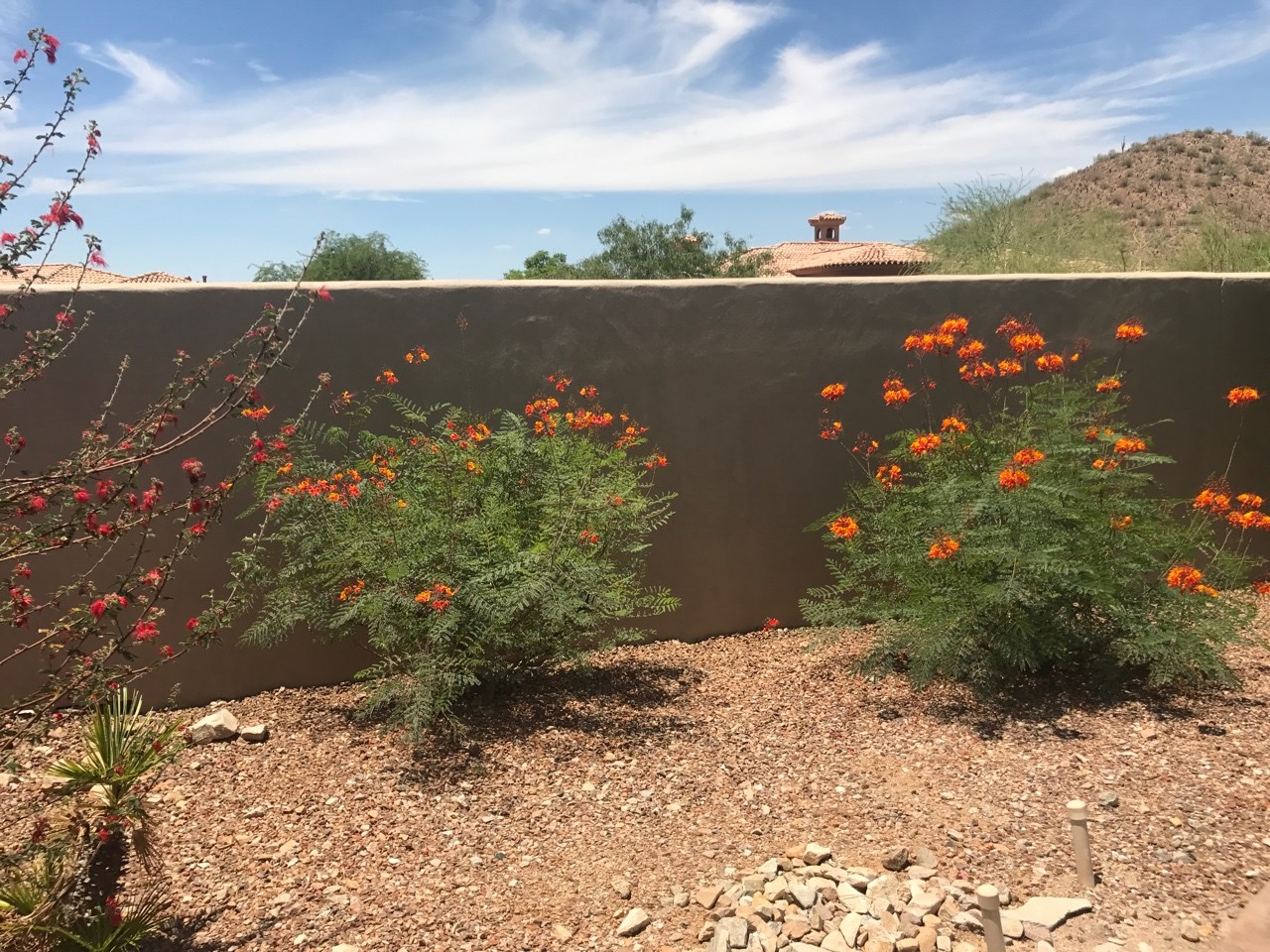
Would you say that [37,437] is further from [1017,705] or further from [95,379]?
[1017,705]

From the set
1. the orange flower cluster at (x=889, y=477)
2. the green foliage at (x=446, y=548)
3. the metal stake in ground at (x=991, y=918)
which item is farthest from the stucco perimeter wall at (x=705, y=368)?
the metal stake in ground at (x=991, y=918)

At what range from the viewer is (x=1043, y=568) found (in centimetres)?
443

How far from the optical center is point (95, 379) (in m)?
5.03

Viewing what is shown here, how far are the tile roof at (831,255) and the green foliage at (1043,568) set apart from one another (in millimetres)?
22394

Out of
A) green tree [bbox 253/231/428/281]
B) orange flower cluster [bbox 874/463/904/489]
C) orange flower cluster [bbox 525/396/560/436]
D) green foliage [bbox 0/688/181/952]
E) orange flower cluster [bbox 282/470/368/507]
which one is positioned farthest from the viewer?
green tree [bbox 253/231/428/281]

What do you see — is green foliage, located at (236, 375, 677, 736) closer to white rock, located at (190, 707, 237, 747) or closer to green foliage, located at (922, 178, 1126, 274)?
white rock, located at (190, 707, 237, 747)

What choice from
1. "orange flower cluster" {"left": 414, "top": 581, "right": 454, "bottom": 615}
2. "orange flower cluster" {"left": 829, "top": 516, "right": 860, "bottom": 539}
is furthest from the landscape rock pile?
"orange flower cluster" {"left": 829, "top": 516, "right": 860, "bottom": 539}

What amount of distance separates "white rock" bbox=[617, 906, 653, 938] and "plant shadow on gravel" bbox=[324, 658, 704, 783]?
1146mm

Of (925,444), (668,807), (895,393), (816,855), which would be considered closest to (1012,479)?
(925,444)

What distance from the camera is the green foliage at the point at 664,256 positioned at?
96.0 feet

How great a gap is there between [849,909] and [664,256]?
27534mm

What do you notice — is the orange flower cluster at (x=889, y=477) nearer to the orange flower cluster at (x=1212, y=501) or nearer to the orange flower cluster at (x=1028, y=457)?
the orange flower cluster at (x=1028, y=457)

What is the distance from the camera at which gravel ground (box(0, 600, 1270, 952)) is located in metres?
3.30

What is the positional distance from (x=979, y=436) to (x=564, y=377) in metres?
2.12
